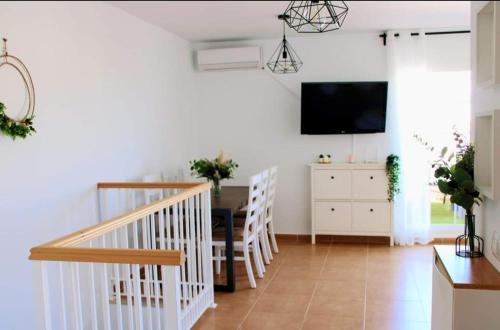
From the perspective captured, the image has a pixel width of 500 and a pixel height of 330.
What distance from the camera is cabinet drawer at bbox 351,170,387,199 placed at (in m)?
5.21

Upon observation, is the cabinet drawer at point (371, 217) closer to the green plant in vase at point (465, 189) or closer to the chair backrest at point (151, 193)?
the chair backrest at point (151, 193)

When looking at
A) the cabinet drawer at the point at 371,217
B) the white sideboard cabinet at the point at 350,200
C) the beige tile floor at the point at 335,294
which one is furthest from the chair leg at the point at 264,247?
the cabinet drawer at the point at 371,217

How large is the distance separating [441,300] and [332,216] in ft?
9.70

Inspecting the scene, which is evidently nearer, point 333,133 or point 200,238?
point 200,238

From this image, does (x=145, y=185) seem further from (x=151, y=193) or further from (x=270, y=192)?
(x=270, y=192)

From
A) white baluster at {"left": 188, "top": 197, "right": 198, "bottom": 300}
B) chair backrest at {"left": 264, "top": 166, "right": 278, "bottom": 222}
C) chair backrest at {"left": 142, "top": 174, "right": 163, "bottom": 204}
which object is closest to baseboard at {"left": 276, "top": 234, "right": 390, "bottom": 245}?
chair backrest at {"left": 264, "top": 166, "right": 278, "bottom": 222}

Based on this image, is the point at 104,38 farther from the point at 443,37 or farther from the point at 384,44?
the point at 443,37

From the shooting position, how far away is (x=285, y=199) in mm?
5703

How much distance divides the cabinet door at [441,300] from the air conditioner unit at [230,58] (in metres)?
3.43

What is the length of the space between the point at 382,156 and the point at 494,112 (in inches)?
129

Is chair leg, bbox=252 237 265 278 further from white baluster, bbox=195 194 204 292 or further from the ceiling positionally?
the ceiling

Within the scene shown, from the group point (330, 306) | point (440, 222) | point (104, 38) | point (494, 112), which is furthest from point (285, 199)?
point (494, 112)

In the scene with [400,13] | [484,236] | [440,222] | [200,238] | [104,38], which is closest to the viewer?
[484,236]

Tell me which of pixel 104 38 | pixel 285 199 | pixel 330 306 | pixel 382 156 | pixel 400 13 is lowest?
pixel 330 306
